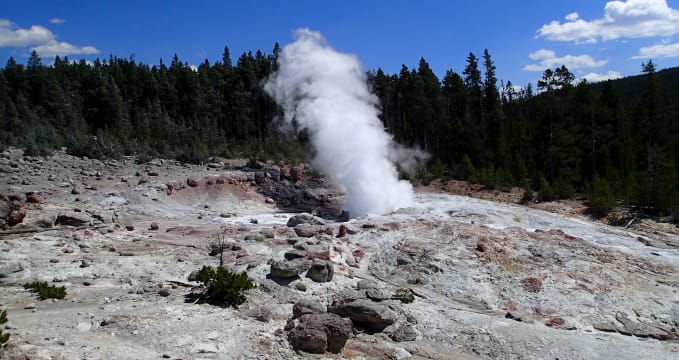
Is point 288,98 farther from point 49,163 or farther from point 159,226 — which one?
point 49,163

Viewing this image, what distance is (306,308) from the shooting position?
8.73m

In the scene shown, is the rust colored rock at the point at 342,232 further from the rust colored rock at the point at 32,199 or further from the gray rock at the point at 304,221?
the rust colored rock at the point at 32,199

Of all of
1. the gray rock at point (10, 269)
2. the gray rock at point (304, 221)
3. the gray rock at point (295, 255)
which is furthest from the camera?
the gray rock at point (304, 221)

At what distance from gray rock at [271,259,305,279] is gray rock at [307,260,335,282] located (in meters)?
0.27

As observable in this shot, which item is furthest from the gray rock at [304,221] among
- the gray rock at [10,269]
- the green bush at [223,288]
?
the gray rock at [10,269]

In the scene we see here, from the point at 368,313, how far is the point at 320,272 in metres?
2.14

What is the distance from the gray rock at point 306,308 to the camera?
341 inches

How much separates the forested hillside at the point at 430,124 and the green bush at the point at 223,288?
54.9ft

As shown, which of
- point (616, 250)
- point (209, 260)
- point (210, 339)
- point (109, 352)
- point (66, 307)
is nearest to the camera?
point (109, 352)

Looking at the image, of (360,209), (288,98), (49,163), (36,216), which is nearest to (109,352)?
(36,216)

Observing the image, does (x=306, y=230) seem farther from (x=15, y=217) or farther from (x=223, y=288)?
(x=15, y=217)

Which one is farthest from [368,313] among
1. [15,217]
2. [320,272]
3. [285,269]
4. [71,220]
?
[15,217]

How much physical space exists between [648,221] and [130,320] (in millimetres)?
18551

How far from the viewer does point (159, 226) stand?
14.6m
